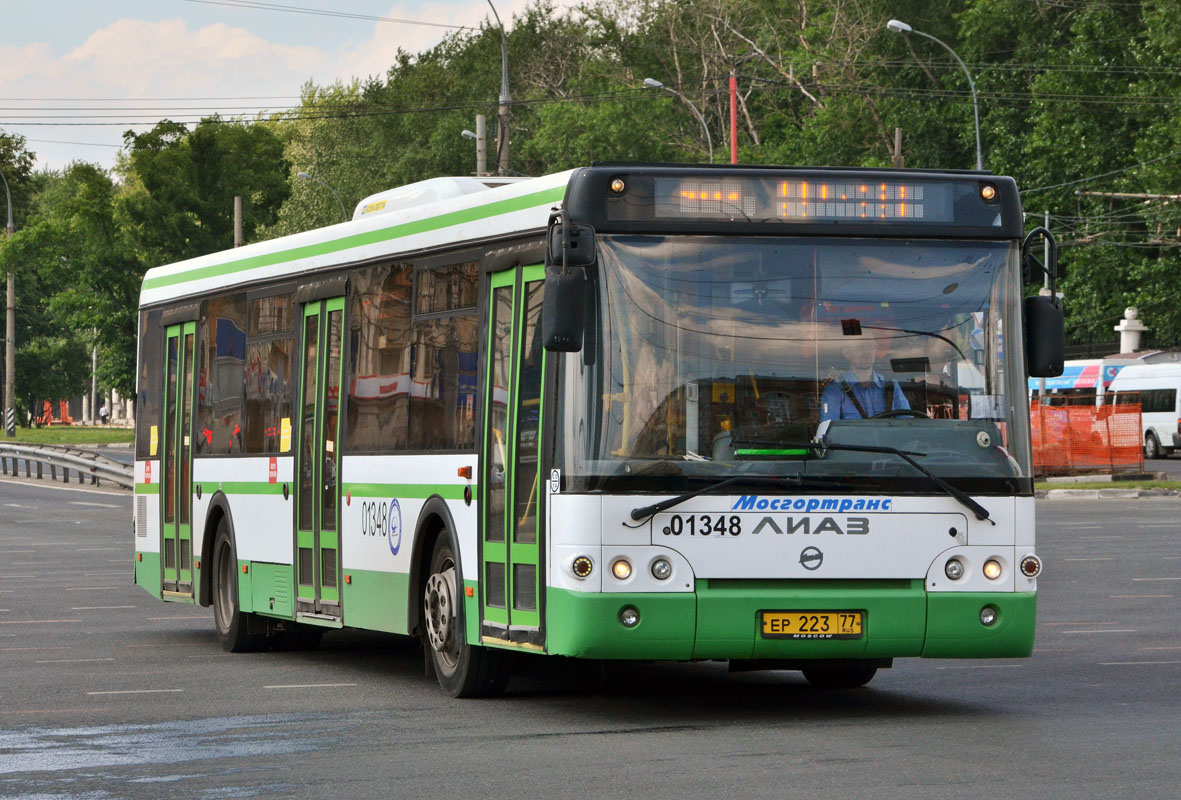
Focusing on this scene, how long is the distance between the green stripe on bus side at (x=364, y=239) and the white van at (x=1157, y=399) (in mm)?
48923

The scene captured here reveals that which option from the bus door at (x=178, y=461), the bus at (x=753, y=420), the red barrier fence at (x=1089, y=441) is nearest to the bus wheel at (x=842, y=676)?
the bus at (x=753, y=420)

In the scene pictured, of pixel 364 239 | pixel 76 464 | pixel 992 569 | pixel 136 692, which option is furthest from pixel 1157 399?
pixel 992 569

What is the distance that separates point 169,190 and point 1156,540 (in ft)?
197

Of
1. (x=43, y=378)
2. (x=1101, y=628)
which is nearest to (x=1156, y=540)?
(x=1101, y=628)

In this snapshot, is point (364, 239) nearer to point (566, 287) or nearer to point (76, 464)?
point (566, 287)

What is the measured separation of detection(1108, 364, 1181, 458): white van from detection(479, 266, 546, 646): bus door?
53132 millimetres

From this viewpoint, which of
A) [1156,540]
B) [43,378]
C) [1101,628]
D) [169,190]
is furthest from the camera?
[43,378]

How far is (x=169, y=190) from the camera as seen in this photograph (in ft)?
269

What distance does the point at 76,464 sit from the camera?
4975 cm

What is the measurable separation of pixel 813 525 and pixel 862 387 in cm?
72

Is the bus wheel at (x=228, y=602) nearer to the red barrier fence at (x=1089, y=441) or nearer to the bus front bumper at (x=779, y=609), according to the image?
the bus front bumper at (x=779, y=609)

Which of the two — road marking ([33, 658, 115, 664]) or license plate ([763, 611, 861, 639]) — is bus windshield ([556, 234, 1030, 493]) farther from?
road marking ([33, 658, 115, 664])

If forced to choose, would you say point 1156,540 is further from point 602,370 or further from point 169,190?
point 169,190

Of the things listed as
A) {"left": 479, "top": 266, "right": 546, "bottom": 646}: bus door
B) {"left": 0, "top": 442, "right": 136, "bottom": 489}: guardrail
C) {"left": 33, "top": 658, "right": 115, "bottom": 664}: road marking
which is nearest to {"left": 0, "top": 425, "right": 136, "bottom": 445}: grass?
{"left": 0, "top": 442, "right": 136, "bottom": 489}: guardrail
